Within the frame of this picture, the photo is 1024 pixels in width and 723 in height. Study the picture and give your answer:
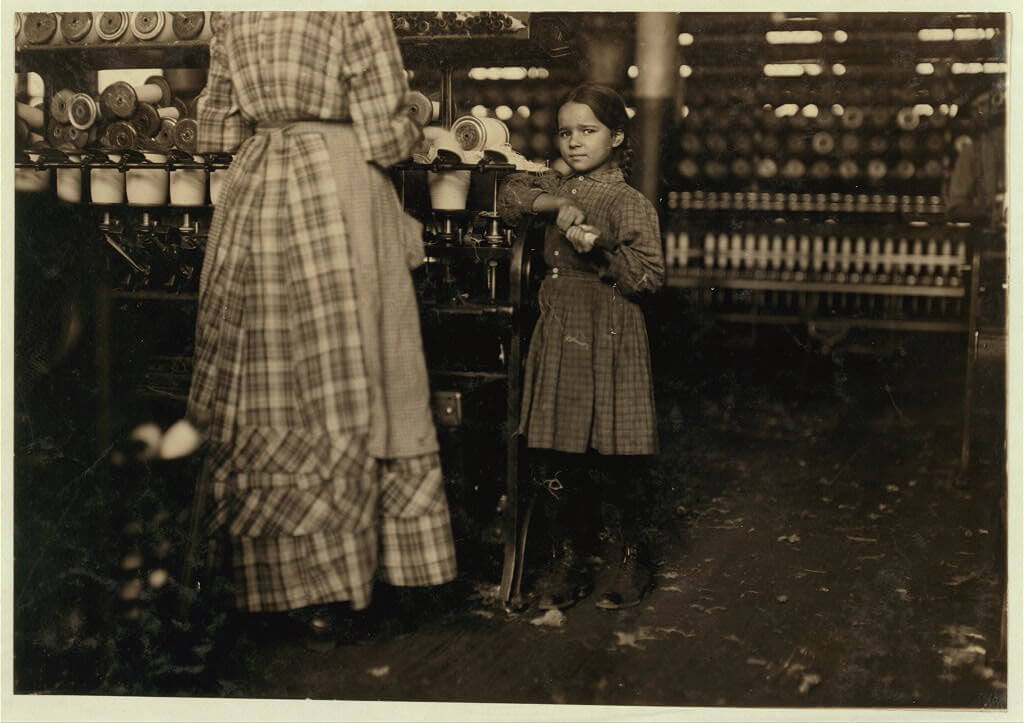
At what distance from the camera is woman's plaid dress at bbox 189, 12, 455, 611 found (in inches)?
83.0

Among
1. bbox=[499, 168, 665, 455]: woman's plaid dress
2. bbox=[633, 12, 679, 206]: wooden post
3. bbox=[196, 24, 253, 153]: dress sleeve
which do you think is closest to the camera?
bbox=[196, 24, 253, 153]: dress sleeve

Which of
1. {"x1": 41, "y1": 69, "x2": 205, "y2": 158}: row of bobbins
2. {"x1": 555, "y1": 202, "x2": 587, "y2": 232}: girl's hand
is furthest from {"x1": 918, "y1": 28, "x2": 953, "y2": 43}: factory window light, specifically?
{"x1": 41, "y1": 69, "x2": 205, "y2": 158}: row of bobbins

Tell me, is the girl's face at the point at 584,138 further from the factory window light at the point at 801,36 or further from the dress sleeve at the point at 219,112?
the factory window light at the point at 801,36

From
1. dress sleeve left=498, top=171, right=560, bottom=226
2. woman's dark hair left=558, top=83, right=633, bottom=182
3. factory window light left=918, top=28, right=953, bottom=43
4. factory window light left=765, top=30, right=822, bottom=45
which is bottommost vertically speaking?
dress sleeve left=498, top=171, right=560, bottom=226

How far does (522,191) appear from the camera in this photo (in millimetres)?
2545

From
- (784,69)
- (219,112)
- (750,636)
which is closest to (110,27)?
(219,112)

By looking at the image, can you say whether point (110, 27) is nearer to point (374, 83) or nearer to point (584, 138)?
point (374, 83)

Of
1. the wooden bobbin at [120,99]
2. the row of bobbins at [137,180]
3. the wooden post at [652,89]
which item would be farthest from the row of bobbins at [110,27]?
the wooden post at [652,89]

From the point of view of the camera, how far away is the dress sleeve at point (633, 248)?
2.42 m

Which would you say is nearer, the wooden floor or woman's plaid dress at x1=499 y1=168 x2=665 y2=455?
the wooden floor

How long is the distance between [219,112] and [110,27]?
766mm

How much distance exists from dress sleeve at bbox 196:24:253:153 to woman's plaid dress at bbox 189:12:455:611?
4 centimetres

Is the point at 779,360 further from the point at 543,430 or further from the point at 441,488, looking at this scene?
the point at 441,488

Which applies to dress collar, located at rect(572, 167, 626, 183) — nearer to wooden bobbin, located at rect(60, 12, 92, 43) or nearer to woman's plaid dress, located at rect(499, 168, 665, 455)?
woman's plaid dress, located at rect(499, 168, 665, 455)
